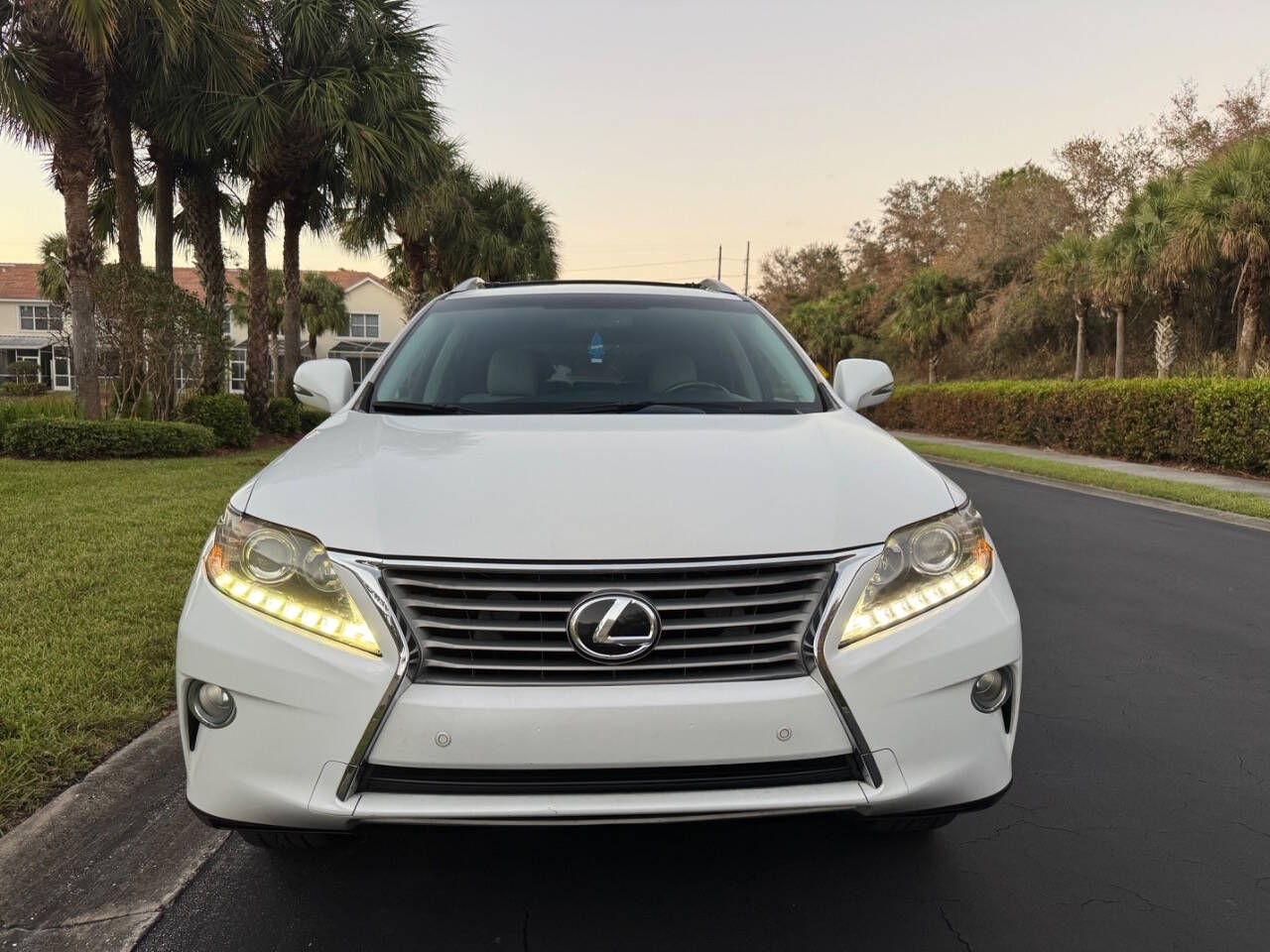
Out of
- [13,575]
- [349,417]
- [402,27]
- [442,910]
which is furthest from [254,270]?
[442,910]

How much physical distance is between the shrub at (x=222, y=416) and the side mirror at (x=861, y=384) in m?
13.6

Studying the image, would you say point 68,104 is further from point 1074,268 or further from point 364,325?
point 364,325

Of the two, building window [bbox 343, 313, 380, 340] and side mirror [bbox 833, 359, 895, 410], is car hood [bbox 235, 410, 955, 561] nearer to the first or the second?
side mirror [bbox 833, 359, 895, 410]

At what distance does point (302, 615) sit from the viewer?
1961 millimetres

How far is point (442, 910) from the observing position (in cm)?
227

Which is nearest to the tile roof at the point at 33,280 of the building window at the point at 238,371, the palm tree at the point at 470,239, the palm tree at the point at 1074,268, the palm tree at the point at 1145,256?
the building window at the point at 238,371

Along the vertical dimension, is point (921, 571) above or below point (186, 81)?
below

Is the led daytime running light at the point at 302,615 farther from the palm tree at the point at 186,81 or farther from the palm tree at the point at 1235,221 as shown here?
the palm tree at the point at 1235,221

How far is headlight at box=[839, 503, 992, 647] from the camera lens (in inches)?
77.4

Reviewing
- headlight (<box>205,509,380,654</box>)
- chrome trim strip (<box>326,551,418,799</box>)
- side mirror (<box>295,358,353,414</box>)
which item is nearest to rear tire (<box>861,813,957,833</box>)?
chrome trim strip (<box>326,551,418,799</box>)

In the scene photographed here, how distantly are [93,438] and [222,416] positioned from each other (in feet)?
9.75

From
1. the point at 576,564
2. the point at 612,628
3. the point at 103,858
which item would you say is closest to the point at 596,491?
the point at 576,564

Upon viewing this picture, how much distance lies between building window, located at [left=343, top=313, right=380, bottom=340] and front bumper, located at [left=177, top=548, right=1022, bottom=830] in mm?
55320

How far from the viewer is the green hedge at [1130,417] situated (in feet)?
45.0
